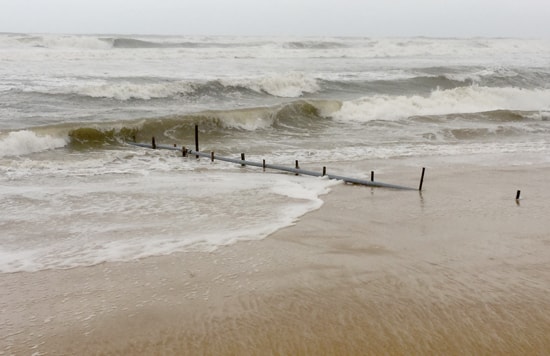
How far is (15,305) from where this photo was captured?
4129 millimetres

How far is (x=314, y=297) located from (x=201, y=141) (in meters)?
9.25

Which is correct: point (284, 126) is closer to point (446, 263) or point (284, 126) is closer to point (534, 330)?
point (446, 263)

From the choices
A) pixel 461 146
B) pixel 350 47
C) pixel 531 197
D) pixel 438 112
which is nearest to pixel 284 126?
pixel 461 146

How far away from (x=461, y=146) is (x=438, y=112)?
6380 millimetres

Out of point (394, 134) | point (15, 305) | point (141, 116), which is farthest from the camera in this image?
point (141, 116)

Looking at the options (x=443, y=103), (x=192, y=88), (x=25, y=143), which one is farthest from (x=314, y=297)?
(x=443, y=103)

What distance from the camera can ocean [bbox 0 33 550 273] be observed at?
19.3 ft

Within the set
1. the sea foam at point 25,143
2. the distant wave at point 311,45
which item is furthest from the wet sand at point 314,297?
the distant wave at point 311,45

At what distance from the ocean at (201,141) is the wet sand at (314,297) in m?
0.50

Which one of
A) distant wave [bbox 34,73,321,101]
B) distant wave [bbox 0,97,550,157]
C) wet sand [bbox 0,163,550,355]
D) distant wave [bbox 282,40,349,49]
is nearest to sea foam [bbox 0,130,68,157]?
distant wave [bbox 0,97,550,157]

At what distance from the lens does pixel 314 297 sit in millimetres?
4270

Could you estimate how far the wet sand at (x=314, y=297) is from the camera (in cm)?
366

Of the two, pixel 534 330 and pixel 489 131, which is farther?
pixel 489 131

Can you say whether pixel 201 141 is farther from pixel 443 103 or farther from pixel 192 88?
pixel 443 103
